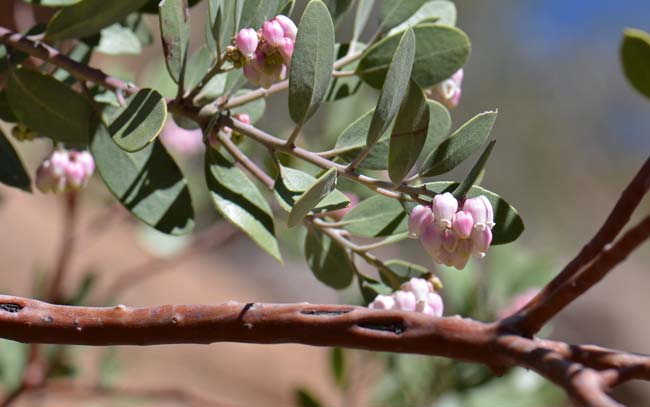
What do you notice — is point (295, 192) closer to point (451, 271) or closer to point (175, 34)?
point (175, 34)

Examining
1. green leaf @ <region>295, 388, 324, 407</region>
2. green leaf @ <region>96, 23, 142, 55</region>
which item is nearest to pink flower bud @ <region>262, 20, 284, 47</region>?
green leaf @ <region>96, 23, 142, 55</region>

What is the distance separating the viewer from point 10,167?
0.92m

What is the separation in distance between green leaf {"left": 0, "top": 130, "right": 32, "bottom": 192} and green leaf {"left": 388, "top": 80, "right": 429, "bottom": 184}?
0.43 meters

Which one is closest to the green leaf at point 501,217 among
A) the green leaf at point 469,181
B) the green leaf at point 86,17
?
the green leaf at point 469,181

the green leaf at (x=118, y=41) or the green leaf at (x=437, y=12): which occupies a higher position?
the green leaf at (x=437, y=12)

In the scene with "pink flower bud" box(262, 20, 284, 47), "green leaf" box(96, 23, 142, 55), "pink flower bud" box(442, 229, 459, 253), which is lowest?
"green leaf" box(96, 23, 142, 55)

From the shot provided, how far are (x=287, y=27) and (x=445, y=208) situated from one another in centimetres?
21

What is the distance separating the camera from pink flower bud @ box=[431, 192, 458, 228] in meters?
0.69

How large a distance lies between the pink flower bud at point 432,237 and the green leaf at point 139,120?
0.81 ft

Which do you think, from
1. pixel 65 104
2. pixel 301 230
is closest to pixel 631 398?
pixel 301 230

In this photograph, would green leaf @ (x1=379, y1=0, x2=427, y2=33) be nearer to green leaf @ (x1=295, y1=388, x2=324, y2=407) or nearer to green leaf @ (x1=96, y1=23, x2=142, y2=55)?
green leaf @ (x1=96, y1=23, x2=142, y2=55)

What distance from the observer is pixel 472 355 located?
63 cm

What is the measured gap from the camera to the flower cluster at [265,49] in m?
0.73

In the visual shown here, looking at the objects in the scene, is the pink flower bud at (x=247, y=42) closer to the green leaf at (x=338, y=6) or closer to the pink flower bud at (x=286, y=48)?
the pink flower bud at (x=286, y=48)
